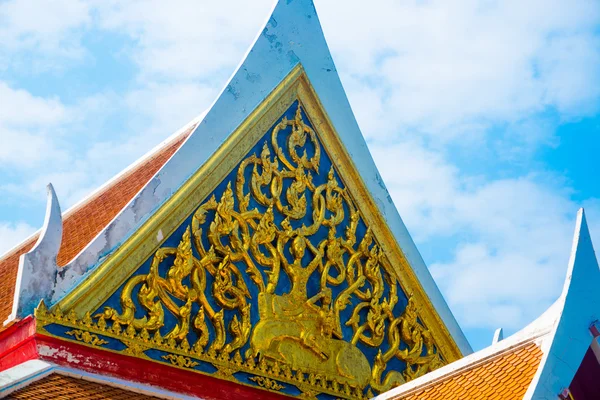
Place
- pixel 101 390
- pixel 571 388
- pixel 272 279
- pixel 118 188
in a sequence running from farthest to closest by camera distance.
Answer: pixel 118 188
pixel 272 279
pixel 101 390
pixel 571 388

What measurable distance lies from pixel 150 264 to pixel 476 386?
1.96 metres

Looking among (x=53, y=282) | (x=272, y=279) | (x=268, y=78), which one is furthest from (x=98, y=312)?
(x=268, y=78)

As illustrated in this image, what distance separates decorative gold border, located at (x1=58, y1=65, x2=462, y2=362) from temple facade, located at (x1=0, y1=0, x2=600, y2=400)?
11mm

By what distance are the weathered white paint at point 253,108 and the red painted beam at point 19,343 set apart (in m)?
0.23

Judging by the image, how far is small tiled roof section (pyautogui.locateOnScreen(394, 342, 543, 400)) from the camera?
17.1 feet

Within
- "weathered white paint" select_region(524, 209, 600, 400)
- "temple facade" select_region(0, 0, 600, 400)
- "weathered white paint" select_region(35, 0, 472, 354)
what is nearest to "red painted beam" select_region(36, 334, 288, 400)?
"temple facade" select_region(0, 0, 600, 400)

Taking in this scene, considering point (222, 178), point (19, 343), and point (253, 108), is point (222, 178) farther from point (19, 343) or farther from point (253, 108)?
point (19, 343)

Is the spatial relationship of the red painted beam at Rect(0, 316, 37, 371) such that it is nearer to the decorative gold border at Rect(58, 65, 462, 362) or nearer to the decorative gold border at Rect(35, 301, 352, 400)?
the decorative gold border at Rect(35, 301, 352, 400)

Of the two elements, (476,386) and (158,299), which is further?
(158,299)

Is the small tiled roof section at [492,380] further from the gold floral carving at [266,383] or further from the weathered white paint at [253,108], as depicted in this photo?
the weathered white paint at [253,108]

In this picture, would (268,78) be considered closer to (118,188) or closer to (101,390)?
(118,188)

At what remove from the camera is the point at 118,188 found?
25.1ft

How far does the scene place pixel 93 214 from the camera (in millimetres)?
7148

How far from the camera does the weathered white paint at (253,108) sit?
580 centimetres
